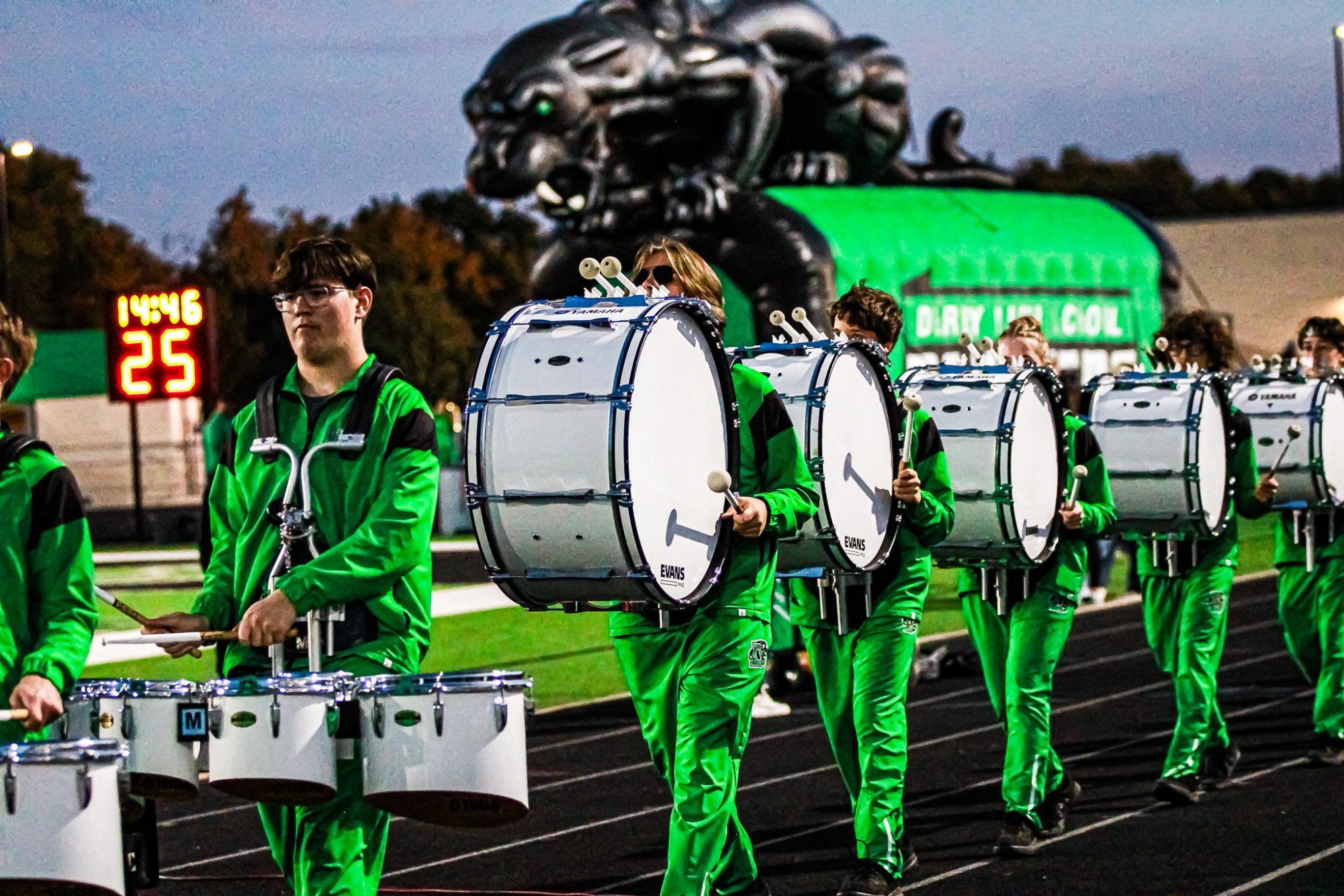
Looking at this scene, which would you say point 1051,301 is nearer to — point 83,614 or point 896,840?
point 896,840

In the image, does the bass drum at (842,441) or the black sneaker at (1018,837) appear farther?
the black sneaker at (1018,837)

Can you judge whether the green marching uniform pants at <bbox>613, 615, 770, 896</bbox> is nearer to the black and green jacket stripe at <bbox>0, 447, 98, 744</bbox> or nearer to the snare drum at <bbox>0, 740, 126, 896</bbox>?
the black and green jacket stripe at <bbox>0, 447, 98, 744</bbox>

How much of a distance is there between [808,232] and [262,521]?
16.0 m

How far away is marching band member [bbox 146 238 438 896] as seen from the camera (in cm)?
555

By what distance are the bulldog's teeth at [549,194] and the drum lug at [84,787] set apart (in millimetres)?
18262

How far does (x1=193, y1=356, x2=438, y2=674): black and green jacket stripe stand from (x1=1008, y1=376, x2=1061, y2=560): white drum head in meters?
3.82

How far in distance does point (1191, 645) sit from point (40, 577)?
21.1 feet

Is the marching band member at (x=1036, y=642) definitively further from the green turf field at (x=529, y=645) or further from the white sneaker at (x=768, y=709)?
the green turf field at (x=529, y=645)

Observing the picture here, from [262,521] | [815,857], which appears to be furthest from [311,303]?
[815,857]

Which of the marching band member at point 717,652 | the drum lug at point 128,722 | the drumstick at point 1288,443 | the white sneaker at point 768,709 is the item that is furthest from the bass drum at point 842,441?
the white sneaker at point 768,709

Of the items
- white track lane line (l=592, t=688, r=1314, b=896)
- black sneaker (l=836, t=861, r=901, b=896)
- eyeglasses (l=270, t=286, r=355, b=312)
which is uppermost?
eyeglasses (l=270, t=286, r=355, b=312)

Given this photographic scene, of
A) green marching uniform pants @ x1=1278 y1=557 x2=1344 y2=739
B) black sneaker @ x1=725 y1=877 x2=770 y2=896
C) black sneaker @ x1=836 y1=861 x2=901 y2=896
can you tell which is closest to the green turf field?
green marching uniform pants @ x1=1278 y1=557 x2=1344 y2=739

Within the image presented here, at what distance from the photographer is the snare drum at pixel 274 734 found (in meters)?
5.22

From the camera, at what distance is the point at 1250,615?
19.1 metres
